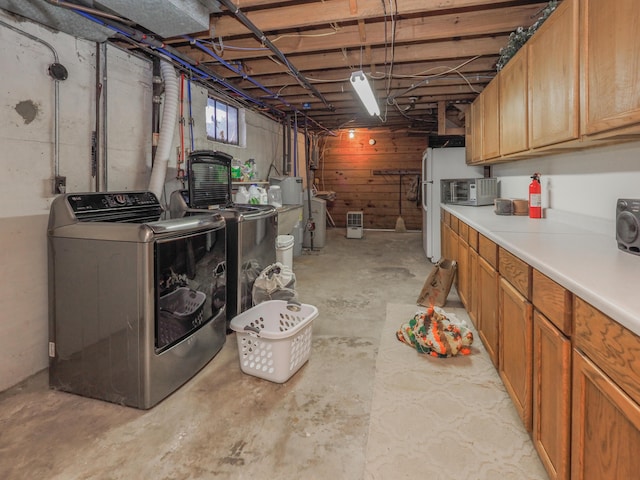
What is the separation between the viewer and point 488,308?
2.27m

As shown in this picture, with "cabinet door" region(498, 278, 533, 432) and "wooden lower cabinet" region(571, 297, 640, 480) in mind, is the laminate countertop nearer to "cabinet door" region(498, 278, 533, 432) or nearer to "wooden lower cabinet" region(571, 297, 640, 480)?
"wooden lower cabinet" region(571, 297, 640, 480)

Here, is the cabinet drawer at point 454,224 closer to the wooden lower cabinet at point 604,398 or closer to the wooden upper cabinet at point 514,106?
the wooden upper cabinet at point 514,106

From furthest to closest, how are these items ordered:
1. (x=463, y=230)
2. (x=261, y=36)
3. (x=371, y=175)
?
(x=371, y=175) → (x=463, y=230) → (x=261, y=36)

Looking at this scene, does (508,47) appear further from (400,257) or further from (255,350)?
(400,257)

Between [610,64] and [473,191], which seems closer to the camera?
[610,64]

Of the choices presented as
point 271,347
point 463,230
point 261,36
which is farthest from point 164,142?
point 463,230

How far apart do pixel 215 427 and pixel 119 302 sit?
762 millimetres

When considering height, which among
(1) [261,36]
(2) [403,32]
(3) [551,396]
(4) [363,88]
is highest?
(2) [403,32]

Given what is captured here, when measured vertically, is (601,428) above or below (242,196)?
below

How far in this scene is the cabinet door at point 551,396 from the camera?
1156 millimetres

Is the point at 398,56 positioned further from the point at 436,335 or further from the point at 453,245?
the point at 436,335

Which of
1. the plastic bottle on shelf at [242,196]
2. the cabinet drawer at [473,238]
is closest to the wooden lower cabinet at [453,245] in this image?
the cabinet drawer at [473,238]

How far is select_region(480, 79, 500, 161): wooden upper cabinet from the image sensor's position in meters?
3.23

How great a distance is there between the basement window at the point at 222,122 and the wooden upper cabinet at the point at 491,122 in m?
2.86
